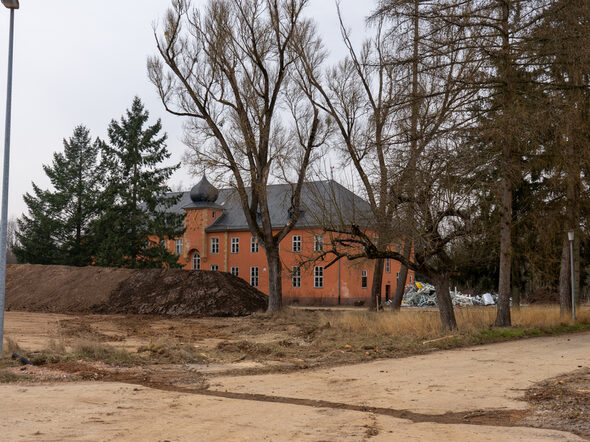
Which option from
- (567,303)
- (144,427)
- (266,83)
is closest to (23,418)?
(144,427)

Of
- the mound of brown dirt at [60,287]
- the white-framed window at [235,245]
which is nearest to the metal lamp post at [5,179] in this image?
the mound of brown dirt at [60,287]

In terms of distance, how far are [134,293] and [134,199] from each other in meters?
14.0

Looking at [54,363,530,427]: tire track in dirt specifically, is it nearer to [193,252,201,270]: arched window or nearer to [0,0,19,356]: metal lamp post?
[0,0,19,356]: metal lamp post

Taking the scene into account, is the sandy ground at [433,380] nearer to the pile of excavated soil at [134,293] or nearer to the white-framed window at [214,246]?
the pile of excavated soil at [134,293]

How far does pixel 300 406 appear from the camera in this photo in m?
9.08

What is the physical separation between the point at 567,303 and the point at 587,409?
55.0 feet

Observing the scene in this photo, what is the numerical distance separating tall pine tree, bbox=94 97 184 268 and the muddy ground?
2938 centimetres

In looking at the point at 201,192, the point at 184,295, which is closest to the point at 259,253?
the point at 201,192

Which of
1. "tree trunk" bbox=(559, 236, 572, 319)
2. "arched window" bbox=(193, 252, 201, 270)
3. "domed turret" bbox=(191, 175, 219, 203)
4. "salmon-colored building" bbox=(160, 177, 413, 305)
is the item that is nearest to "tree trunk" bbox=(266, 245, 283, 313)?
"tree trunk" bbox=(559, 236, 572, 319)

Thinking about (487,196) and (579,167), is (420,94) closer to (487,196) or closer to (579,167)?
(487,196)

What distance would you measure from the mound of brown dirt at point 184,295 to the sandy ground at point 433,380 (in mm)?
19278

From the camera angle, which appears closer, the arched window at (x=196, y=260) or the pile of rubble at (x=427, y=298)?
the pile of rubble at (x=427, y=298)

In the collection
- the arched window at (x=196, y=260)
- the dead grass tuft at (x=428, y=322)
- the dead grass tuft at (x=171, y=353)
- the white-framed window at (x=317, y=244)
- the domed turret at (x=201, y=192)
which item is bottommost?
the dead grass tuft at (x=171, y=353)

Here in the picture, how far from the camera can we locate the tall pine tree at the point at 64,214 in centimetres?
5147
